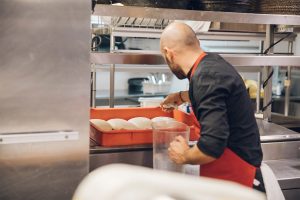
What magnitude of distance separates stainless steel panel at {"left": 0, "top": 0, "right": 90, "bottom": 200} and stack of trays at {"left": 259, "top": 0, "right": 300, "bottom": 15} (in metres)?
1.19

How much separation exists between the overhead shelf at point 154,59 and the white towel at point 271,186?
23.6 inches

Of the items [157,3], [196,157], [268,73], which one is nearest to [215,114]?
[196,157]

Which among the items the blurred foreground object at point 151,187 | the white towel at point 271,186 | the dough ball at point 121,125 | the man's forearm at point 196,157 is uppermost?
the blurred foreground object at point 151,187

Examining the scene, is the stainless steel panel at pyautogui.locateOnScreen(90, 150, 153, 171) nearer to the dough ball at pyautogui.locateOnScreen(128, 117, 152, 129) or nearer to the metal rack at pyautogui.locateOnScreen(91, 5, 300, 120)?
the dough ball at pyautogui.locateOnScreen(128, 117, 152, 129)

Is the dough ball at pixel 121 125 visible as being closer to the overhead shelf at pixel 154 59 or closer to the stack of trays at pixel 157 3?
the overhead shelf at pixel 154 59

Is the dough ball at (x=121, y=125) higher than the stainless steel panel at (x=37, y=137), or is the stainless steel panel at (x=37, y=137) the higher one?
the stainless steel panel at (x=37, y=137)

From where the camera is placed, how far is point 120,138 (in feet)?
6.61

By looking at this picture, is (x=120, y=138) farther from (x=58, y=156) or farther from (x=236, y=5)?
(x=236, y=5)

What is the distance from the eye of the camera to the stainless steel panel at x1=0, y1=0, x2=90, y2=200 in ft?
5.05

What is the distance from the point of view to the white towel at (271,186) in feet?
6.46

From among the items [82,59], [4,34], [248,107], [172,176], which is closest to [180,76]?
[248,107]

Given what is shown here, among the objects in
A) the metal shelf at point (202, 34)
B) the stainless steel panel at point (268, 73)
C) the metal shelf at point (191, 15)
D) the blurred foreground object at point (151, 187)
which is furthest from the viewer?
the metal shelf at point (202, 34)

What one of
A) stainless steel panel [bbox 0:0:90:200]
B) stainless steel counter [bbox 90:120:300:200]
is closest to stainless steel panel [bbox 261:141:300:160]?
stainless steel counter [bbox 90:120:300:200]

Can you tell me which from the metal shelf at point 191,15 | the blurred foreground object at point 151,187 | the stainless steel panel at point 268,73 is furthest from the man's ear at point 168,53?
the blurred foreground object at point 151,187
